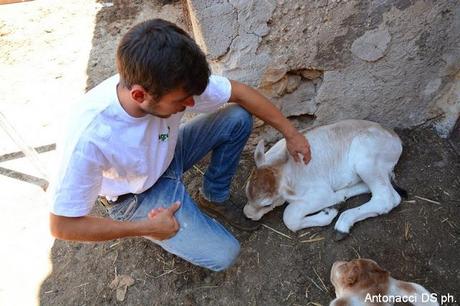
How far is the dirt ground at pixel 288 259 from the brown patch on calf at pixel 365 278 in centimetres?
41

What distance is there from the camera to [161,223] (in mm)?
2174

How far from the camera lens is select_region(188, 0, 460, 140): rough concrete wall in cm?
271

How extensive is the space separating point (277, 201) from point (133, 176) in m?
1.10

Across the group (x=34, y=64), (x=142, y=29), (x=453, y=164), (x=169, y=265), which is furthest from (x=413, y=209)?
(x=34, y=64)

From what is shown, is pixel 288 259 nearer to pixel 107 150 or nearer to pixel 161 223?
pixel 161 223

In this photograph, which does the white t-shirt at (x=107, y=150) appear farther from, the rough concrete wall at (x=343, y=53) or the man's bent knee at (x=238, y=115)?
the rough concrete wall at (x=343, y=53)

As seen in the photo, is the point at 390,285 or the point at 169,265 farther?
the point at 169,265

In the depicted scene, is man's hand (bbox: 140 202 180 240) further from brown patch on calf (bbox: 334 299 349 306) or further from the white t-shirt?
brown patch on calf (bbox: 334 299 349 306)

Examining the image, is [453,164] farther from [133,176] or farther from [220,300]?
[133,176]

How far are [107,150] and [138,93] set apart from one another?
0.37m

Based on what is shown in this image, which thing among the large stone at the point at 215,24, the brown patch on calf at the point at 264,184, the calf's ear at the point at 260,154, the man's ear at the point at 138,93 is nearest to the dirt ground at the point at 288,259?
the brown patch on calf at the point at 264,184

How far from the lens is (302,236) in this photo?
113 inches

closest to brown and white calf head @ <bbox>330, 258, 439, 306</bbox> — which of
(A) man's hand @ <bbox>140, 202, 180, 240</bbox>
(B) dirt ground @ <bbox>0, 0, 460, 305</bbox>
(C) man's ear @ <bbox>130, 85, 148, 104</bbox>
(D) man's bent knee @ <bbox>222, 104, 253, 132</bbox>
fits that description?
(B) dirt ground @ <bbox>0, 0, 460, 305</bbox>

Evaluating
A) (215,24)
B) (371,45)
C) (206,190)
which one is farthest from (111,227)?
(371,45)
